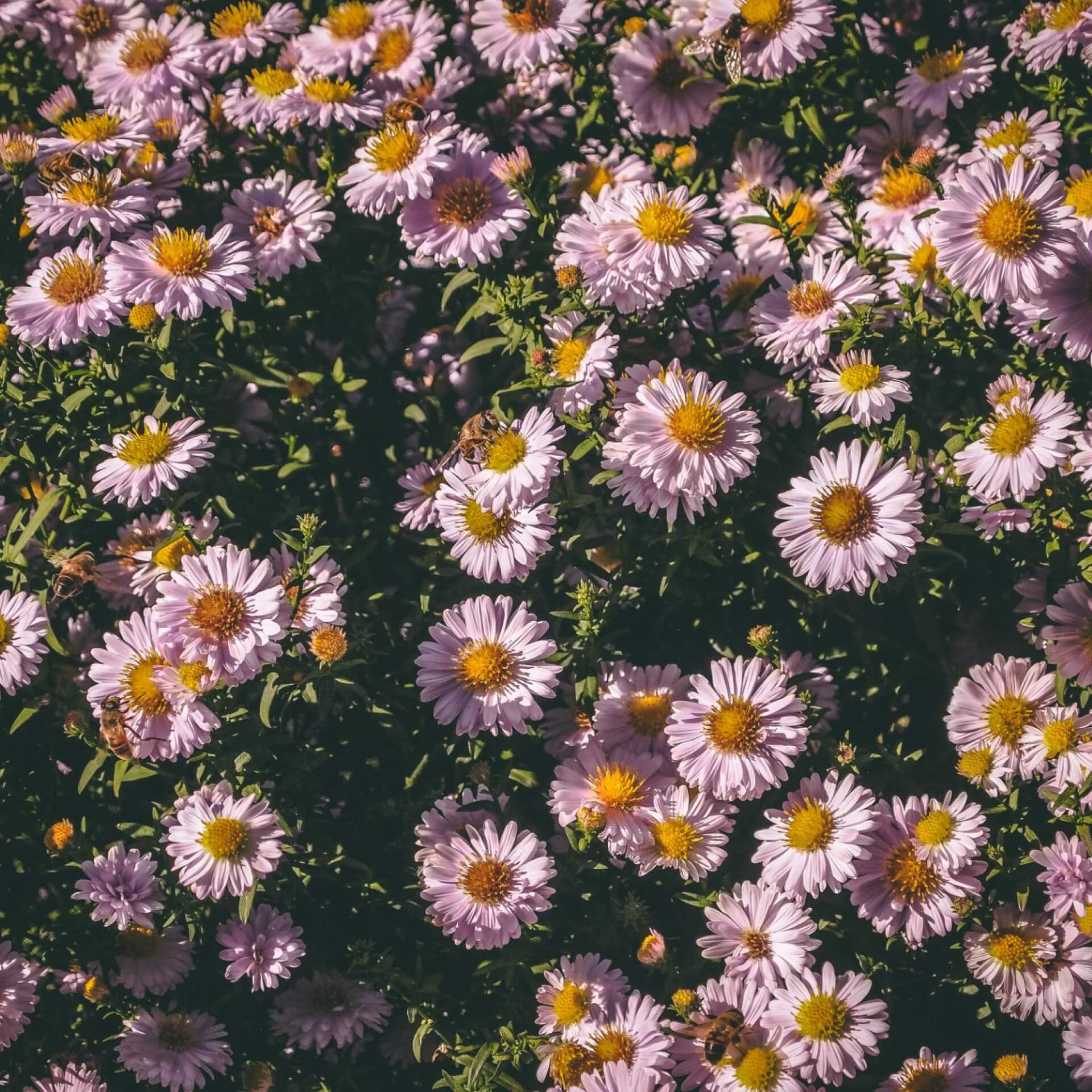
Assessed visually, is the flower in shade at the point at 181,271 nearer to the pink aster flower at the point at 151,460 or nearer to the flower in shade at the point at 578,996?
the pink aster flower at the point at 151,460

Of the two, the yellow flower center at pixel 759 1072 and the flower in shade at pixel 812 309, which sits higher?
the flower in shade at pixel 812 309

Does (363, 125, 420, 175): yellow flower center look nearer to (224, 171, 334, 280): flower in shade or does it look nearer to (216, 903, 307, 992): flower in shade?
(224, 171, 334, 280): flower in shade

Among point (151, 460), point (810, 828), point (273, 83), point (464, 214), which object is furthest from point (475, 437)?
point (273, 83)

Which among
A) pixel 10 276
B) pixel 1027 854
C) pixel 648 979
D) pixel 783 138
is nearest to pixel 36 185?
pixel 10 276

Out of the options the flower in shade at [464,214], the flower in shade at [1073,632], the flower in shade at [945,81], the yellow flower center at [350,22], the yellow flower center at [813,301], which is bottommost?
the flower in shade at [1073,632]

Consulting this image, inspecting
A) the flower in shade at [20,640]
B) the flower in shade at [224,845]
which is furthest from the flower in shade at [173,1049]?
the flower in shade at [20,640]

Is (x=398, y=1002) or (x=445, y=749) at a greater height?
(x=445, y=749)

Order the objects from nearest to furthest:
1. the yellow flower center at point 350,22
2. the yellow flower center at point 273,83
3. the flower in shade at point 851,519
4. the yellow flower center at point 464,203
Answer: the flower in shade at point 851,519 < the yellow flower center at point 464,203 < the yellow flower center at point 273,83 < the yellow flower center at point 350,22

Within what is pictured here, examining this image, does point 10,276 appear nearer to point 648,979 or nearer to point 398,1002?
point 398,1002
